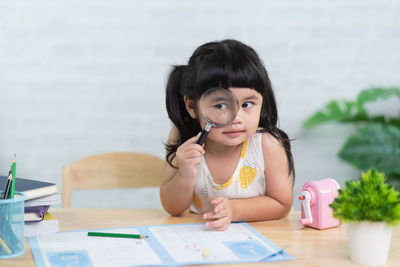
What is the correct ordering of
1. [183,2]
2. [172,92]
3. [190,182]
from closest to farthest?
1. [190,182]
2. [172,92]
3. [183,2]

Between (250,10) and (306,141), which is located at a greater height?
(250,10)

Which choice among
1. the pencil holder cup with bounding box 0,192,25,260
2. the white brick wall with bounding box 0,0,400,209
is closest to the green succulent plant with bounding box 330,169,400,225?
the pencil holder cup with bounding box 0,192,25,260

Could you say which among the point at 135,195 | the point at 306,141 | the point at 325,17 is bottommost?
the point at 135,195

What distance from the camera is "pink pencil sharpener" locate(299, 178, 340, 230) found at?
1.26m

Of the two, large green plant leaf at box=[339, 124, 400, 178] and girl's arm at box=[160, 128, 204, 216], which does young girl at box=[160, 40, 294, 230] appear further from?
large green plant leaf at box=[339, 124, 400, 178]

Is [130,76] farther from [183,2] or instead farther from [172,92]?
[172,92]

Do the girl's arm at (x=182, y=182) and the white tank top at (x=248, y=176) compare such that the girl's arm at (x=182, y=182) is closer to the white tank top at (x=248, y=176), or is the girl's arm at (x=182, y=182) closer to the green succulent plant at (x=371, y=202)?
the white tank top at (x=248, y=176)

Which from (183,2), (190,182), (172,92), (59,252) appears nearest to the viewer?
(59,252)

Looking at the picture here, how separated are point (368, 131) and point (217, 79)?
175 centimetres

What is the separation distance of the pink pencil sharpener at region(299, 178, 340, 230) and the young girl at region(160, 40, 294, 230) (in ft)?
0.45

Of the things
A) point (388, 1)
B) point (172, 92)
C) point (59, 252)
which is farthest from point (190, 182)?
point (388, 1)

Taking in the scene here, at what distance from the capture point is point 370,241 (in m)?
0.96

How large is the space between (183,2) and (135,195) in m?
1.18

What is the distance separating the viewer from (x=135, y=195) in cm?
302
